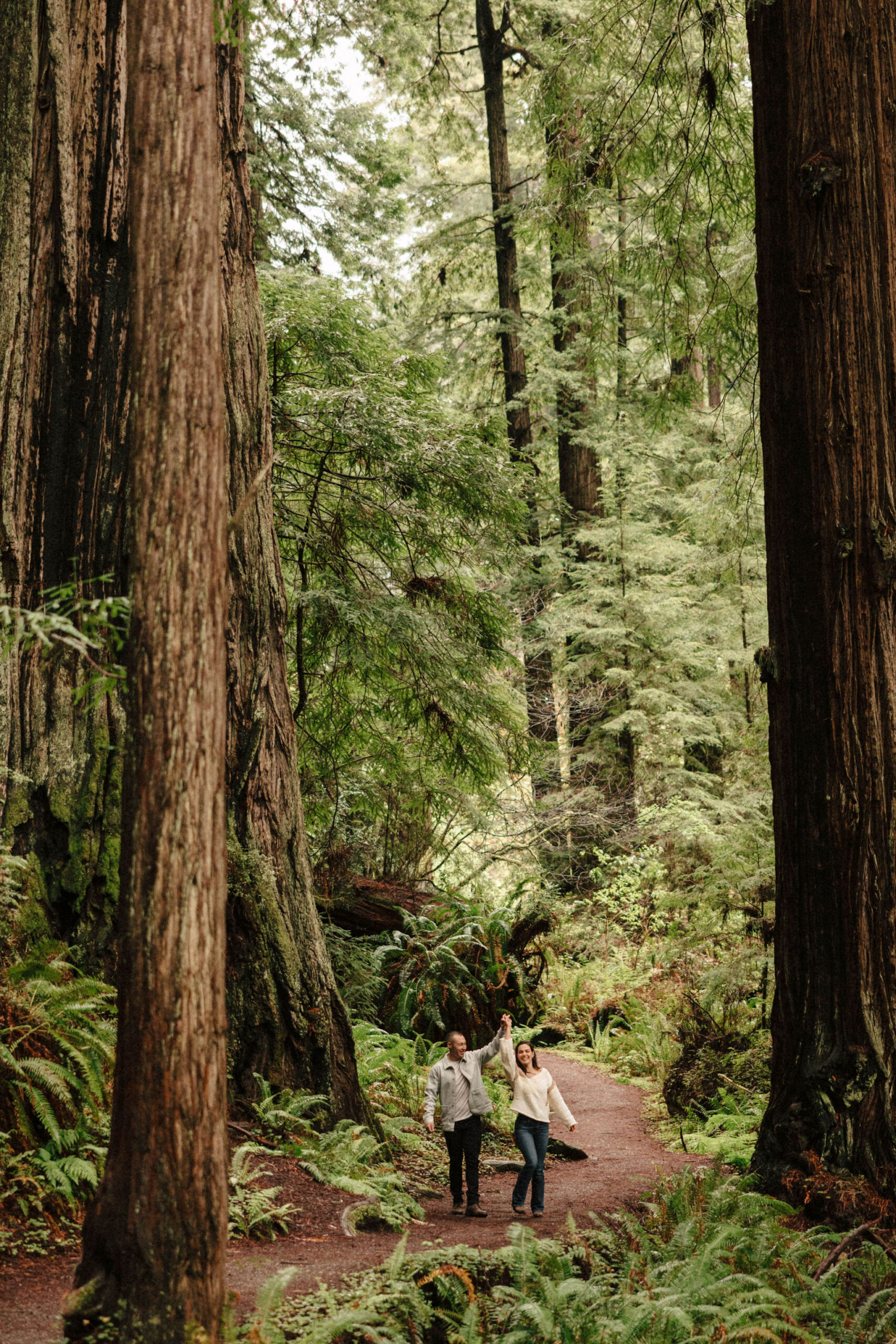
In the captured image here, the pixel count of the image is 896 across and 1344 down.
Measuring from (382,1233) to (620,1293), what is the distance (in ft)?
4.91

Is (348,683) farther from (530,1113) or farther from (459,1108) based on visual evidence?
(530,1113)

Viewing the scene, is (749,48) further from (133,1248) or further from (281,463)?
(133,1248)

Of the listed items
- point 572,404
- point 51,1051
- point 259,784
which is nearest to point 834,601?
point 259,784

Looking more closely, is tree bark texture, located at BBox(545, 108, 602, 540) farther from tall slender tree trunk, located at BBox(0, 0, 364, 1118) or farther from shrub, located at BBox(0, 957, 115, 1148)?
shrub, located at BBox(0, 957, 115, 1148)

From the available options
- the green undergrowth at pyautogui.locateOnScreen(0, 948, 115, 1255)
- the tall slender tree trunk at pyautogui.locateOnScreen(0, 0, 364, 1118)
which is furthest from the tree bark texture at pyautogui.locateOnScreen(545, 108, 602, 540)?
the green undergrowth at pyautogui.locateOnScreen(0, 948, 115, 1255)

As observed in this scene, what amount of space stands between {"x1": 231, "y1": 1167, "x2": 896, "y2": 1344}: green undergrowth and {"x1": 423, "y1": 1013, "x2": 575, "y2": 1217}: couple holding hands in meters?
0.95

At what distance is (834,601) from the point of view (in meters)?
6.27

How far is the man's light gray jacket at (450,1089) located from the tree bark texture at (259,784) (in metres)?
0.47

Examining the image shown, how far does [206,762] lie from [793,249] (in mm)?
5422

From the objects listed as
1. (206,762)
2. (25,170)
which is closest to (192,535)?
(206,762)

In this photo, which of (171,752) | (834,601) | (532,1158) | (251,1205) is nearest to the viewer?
(171,752)

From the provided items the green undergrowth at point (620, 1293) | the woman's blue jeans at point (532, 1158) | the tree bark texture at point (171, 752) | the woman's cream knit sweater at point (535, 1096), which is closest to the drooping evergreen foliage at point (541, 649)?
the green undergrowth at point (620, 1293)

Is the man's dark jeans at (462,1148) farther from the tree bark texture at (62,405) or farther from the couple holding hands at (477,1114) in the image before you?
the tree bark texture at (62,405)

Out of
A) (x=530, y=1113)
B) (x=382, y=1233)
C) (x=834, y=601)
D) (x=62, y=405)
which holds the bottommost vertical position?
(x=382, y=1233)
